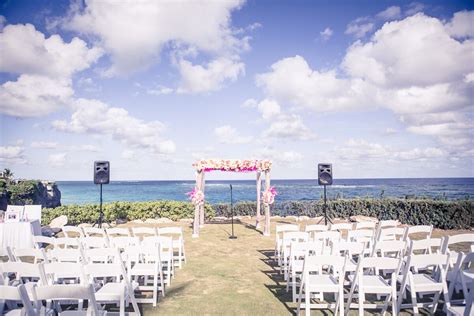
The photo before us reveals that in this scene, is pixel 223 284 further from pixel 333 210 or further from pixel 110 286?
pixel 333 210

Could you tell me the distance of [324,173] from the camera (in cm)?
1097

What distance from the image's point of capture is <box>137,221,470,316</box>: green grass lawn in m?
4.61

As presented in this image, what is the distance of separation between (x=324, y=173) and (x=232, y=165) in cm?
313


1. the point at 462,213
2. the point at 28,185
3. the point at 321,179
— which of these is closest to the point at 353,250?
the point at 321,179

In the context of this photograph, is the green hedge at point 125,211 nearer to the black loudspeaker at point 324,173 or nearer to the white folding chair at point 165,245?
the black loudspeaker at point 324,173

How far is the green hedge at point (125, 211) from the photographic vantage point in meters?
13.3

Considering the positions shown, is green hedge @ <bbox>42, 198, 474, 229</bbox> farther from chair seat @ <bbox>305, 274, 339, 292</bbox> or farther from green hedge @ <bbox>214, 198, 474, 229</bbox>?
chair seat @ <bbox>305, 274, 339, 292</bbox>

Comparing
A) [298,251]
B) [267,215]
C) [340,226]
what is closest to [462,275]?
[298,251]

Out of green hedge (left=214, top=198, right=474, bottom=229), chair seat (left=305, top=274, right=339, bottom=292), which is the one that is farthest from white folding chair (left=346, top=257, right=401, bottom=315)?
green hedge (left=214, top=198, right=474, bottom=229)

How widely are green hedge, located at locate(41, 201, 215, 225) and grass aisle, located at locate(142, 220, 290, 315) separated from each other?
566cm

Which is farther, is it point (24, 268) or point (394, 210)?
point (394, 210)

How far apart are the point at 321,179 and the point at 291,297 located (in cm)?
623

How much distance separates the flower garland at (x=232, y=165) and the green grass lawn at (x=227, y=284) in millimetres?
2735

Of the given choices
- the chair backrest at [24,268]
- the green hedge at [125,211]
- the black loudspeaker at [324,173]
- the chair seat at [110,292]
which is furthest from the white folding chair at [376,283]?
the green hedge at [125,211]
